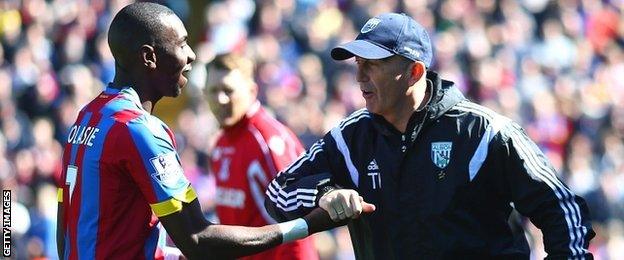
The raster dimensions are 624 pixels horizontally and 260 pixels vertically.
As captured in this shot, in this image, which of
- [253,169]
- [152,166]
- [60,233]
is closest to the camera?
[152,166]

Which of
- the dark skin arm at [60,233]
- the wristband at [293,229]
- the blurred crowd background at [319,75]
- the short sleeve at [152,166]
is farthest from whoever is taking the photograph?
the blurred crowd background at [319,75]

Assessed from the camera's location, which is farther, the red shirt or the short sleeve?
the red shirt

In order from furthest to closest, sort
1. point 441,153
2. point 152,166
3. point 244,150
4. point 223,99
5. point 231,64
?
point 231,64
point 223,99
point 244,150
point 441,153
point 152,166

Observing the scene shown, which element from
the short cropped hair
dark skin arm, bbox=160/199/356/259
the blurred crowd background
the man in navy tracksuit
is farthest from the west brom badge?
the blurred crowd background

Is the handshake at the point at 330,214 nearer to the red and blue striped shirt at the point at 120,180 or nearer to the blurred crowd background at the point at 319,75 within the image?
the red and blue striped shirt at the point at 120,180

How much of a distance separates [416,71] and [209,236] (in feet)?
4.50

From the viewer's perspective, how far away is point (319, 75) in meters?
18.6

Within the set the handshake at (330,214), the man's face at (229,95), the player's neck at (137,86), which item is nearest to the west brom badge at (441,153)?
the handshake at (330,214)

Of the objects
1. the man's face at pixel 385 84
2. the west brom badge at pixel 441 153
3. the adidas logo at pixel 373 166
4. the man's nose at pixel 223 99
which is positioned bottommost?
the adidas logo at pixel 373 166

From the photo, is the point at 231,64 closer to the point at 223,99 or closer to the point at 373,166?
the point at 223,99

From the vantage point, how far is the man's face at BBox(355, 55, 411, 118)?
6656 mm

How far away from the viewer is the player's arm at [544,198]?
630 centimetres

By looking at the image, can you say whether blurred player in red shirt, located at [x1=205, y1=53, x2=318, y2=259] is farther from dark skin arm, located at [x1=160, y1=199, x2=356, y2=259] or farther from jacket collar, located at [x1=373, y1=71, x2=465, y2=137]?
dark skin arm, located at [x1=160, y1=199, x2=356, y2=259]

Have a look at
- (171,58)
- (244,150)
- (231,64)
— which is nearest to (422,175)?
(171,58)
